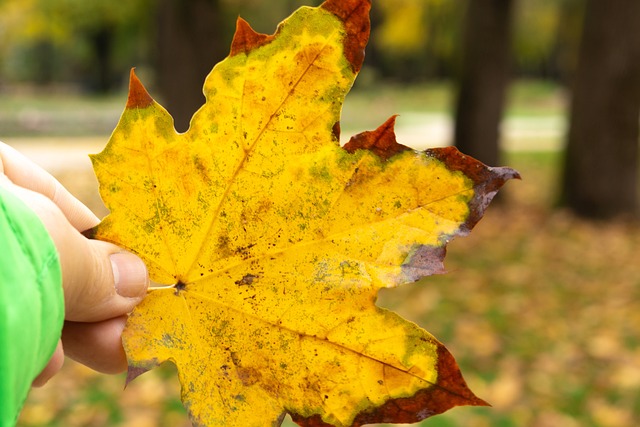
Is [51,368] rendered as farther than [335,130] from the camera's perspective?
Yes

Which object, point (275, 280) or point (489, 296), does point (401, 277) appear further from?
point (489, 296)

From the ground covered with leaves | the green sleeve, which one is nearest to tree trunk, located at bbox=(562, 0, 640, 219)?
the ground covered with leaves

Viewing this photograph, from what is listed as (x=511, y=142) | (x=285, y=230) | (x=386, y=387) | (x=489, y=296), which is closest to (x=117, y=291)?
(x=285, y=230)

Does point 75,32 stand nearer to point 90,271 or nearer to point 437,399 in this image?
point 90,271

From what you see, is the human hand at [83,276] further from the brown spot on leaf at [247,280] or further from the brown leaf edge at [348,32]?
the brown leaf edge at [348,32]

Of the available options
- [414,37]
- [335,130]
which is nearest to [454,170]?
[335,130]

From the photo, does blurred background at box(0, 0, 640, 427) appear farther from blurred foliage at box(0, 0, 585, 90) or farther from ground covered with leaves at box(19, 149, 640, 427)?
blurred foliage at box(0, 0, 585, 90)
